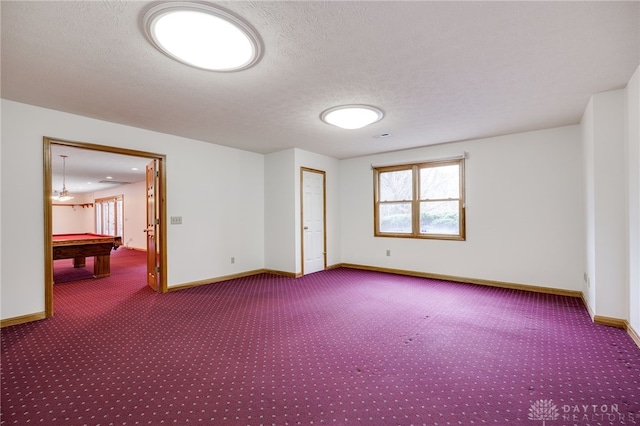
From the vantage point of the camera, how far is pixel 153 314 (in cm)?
351

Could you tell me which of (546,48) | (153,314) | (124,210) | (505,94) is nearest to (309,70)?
(546,48)

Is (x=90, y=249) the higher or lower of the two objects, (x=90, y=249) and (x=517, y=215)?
the lower

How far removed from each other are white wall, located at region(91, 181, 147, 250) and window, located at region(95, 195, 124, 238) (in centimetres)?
36

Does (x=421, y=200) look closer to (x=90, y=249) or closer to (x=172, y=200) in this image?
(x=172, y=200)

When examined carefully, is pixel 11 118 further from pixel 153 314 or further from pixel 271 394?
pixel 271 394

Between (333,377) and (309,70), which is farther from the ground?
(309,70)

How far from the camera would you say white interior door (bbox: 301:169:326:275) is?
19.0ft

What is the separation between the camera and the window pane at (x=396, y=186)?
5.80 metres

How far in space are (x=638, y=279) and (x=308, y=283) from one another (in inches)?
156

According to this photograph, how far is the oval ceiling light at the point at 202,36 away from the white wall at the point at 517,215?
4.14 meters

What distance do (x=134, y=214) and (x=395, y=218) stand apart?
9390 mm

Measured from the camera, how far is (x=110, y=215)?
40.4 ft

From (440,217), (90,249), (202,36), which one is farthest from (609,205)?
(90,249)

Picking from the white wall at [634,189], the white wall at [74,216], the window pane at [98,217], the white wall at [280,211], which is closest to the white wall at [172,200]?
the white wall at [280,211]
